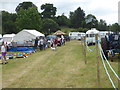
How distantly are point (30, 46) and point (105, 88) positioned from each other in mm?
15049

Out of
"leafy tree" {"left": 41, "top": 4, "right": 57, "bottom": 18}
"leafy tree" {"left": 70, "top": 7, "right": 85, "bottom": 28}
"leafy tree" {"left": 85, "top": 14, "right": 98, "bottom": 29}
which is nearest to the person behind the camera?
"leafy tree" {"left": 85, "top": 14, "right": 98, "bottom": 29}

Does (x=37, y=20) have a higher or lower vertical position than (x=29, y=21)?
higher

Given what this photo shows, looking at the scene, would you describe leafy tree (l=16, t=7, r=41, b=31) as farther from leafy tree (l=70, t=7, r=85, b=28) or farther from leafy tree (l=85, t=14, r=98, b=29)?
leafy tree (l=70, t=7, r=85, b=28)

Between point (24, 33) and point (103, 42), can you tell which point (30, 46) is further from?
point (103, 42)

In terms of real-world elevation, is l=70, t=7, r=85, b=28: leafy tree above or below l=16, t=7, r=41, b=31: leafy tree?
above

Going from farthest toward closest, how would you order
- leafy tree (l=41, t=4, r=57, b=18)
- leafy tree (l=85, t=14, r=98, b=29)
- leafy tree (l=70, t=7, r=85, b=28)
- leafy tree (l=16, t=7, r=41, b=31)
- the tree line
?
leafy tree (l=70, t=7, r=85, b=28)
leafy tree (l=41, t=4, r=57, b=18)
leafy tree (l=85, t=14, r=98, b=29)
the tree line
leafy tree (l=16, t=7, r=41, b=31)

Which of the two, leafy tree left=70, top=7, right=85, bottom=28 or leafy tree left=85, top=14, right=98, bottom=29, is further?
leafy tree left=70, top=7, right=85, bottom=28

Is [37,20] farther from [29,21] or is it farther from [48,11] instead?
[48,11]

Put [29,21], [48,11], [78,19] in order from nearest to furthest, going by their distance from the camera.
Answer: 1. [29,21]
2. [48,11]
3. [78,19]

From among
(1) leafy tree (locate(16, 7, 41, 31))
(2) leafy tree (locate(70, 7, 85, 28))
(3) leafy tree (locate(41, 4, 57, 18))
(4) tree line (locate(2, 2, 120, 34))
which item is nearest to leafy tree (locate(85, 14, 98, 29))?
(4) tree line (locate(2, 2, 120, 34))

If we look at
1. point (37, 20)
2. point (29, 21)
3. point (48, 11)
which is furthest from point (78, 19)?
point (29, 21)

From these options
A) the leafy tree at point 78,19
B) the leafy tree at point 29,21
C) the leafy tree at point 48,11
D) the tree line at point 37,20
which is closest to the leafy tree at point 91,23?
the tree line at point 37,20

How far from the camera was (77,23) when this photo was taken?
291 ft

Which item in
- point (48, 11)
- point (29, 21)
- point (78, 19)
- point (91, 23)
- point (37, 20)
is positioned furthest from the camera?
point (78, 19)
